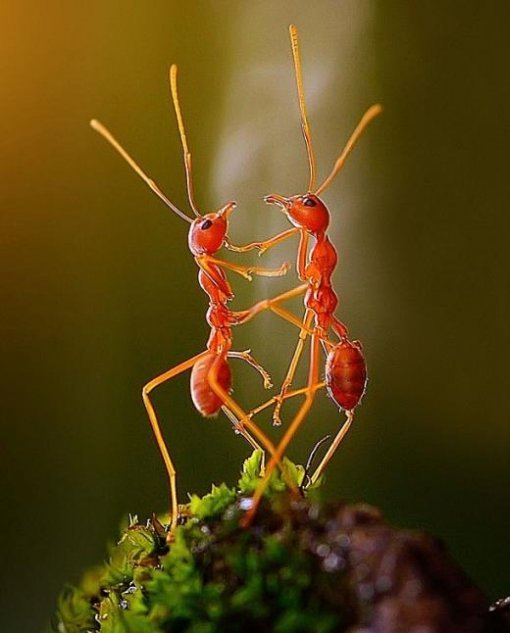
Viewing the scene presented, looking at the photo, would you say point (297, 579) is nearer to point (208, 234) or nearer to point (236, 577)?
point (236, 577)

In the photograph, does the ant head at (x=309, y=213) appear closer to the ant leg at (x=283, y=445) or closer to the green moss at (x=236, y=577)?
the ant leg at (x=283, y=445)

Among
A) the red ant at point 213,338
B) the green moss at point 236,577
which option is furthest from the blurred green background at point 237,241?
the green moss at point 236,577

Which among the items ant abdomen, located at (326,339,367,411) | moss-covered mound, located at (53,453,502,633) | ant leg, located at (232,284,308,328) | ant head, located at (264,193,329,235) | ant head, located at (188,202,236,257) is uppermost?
ant head, located at (188,202,236,257)

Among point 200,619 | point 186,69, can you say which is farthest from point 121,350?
point 200,619

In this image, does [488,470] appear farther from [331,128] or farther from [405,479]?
[331,128]

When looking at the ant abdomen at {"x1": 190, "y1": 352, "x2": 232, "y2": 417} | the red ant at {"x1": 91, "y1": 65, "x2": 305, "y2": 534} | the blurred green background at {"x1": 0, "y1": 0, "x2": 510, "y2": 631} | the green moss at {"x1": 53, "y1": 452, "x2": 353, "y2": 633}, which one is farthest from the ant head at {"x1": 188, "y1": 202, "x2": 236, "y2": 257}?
the blurred green background at {"x1": 0, "y1": 0, "x2": 510, "y2": 631}

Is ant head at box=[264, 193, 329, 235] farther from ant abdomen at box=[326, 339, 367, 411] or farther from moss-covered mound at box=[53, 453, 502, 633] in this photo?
moss-covered mound at box=[53, 453, 502, 633]
